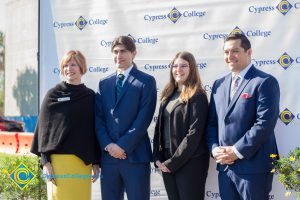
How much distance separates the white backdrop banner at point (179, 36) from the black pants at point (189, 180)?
765mm

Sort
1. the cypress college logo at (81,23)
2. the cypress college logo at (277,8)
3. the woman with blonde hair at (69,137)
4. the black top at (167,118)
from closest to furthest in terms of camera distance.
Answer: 1. the woman with blonde hair at (69,137)
2. the black top at (167,118)
3. the cypress college logo at (277,8)
4. the cypress college logo at (81,23)

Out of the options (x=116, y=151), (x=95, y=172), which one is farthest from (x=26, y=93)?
(x=116, y=151)

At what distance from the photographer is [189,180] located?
12.7 ft

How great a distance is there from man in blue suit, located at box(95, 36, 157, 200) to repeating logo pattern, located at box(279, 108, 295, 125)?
1356 mm

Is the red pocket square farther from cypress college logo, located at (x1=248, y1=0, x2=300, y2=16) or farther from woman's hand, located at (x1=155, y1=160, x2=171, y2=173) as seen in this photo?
cypress college logo, located at (x1=248, y1=0, x2=300, y2=16)

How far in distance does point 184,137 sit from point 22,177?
2061 millimetres

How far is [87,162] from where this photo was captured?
13.0 ft

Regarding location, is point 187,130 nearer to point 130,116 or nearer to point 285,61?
point 130,116

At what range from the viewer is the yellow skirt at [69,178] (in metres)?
3.89

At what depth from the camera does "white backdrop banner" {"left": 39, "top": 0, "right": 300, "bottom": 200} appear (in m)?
4.49

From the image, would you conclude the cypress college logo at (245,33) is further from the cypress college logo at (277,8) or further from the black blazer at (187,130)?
the black blazer at (187,130)

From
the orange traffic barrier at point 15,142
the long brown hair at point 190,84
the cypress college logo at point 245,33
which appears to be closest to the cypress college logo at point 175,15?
the cypress college logo at point 245,33

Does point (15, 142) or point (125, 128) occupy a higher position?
point (125, 128)

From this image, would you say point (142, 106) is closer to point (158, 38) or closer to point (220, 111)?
A: point (220, 111)
